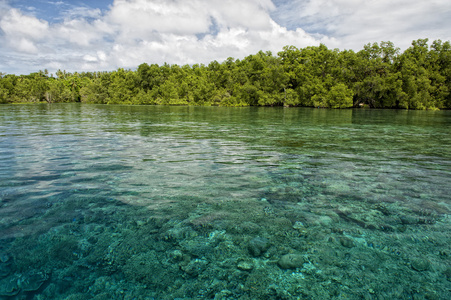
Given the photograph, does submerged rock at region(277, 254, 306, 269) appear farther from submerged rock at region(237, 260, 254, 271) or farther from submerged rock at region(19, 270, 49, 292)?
submerged rock at region(19, 270, 49, 292)

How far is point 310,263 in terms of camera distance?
12.1ft

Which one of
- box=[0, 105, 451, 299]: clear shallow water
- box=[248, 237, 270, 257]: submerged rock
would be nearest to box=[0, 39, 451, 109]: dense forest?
box=[0, 105, 451, 299]: clear shallow water

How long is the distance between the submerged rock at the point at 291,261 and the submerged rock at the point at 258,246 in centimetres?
32

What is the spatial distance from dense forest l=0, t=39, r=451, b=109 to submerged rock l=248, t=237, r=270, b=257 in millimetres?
73413

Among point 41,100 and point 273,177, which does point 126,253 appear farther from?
point 41,100

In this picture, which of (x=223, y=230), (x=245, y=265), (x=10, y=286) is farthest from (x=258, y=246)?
(x=10, y=286)

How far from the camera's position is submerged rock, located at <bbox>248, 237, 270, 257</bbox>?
12.9ft

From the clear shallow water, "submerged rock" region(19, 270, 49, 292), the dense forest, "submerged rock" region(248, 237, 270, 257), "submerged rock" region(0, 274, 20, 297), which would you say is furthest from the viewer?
the dense forest

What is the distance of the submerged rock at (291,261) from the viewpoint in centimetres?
362

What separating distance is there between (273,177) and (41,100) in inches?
5485

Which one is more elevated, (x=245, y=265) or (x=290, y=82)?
(x=290, y=82)

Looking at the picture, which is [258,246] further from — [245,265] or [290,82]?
[290,82]

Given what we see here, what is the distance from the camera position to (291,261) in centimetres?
373

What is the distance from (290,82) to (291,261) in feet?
A: 298
